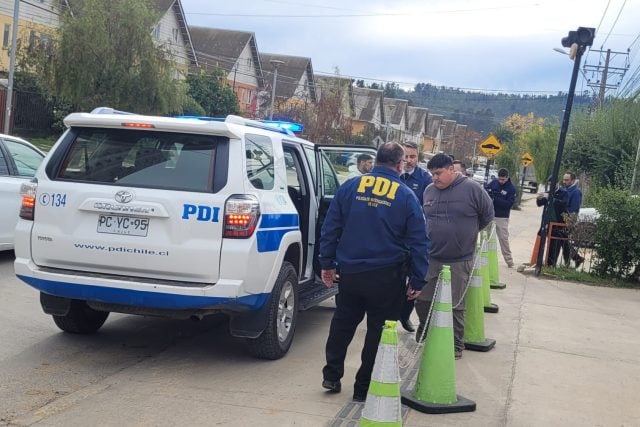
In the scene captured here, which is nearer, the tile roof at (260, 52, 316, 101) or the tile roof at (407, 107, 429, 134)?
the tile roof at (260, 52, 316, 101)

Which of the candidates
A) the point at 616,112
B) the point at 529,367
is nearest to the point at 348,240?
the point at 529,367

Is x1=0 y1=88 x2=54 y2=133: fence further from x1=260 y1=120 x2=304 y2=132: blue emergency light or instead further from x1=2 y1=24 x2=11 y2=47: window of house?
x1=260 y1=120 x2=304 y2=132: blue emergency light

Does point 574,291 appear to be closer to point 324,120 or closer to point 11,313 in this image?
point 11,313

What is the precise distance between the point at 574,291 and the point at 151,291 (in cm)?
797

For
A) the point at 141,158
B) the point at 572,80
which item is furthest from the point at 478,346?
the point at 572,80

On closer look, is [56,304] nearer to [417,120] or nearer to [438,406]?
[438,406]

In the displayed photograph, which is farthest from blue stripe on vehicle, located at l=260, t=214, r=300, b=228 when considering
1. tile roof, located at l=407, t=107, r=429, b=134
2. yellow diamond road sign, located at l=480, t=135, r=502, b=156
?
tile roof, located at l=407, t=107, r=429, b=134

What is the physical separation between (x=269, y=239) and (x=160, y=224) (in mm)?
861

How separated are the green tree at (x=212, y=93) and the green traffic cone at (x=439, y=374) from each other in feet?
135

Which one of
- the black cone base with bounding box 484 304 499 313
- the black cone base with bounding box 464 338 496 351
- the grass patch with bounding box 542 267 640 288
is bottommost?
the grass patch with bounding box 542 267 640 288

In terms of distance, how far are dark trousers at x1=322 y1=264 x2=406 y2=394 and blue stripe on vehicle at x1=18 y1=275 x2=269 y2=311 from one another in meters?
0.75

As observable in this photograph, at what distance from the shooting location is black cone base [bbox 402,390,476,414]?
538cm

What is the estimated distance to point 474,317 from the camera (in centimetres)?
737

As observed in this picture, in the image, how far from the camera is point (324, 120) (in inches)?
1870
